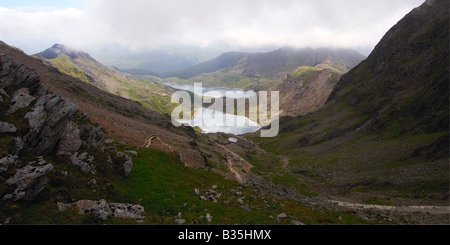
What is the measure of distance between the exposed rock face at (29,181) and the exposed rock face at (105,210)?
2.22 meters

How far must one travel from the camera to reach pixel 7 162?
18.7 metres

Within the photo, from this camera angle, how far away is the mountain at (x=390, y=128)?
58562 millimetres

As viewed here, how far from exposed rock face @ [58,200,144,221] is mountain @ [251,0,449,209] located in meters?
Result: 51.6

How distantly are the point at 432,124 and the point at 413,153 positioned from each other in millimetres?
18926

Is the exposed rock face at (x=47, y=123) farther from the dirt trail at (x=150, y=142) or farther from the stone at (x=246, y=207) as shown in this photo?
the dirt trail at (x=150, y=142)

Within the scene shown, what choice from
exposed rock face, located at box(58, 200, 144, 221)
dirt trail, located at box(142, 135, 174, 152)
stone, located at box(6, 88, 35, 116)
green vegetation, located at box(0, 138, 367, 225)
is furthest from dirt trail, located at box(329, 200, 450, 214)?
stone, located at box(6, 88, 35, 116)

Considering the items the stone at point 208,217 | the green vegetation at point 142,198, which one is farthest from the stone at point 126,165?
the stone at point 208,217

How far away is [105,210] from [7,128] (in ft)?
40.3

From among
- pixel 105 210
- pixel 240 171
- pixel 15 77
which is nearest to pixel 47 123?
pixel 15 77

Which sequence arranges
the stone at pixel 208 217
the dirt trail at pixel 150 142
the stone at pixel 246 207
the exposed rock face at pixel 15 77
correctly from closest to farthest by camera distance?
the stone at pixel 208 217 < the stone at pixel 246 207 < the exposed rock face at pixel 15 77 < the dirt trail at pixel 150 142

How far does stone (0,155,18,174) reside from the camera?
18.2 m

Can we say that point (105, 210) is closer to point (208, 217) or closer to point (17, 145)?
point (208, 217)
